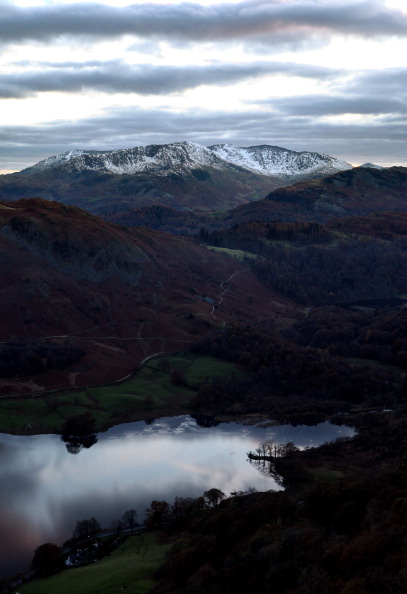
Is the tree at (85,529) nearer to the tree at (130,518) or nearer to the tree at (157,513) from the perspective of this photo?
the tree at (130,518)

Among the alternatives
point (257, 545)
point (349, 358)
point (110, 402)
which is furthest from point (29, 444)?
point (349, 358)

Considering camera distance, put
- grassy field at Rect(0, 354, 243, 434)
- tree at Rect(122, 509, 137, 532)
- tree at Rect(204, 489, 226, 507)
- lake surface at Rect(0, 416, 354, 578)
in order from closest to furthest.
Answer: tree at Rect(122, 509, 137, 532), lake surface at Rect(0, 416, 354, 578), tree at Rect(204, 489, 226, 507), grassy field at Rect(0, 354, 243, 434)

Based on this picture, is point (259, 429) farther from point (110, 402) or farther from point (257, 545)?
point (257, 545)

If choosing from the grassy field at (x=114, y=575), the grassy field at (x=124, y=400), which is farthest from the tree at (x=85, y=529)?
the grassy field at (x=124, y=400)

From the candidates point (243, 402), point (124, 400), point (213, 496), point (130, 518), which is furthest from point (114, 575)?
point (243, 402)

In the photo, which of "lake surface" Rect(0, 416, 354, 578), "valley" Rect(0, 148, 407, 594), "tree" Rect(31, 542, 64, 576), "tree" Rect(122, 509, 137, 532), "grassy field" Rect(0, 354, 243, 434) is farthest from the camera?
"grassy field" Rect(0, 354, 243, 434)

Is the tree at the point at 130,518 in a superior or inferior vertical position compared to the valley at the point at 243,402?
inferior

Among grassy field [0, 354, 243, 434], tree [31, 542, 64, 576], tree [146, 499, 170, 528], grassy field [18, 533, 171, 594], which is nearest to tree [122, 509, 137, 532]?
tree [146, 499, 170, 528]

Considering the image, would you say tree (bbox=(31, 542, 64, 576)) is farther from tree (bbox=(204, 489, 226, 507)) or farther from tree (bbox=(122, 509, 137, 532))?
tree (bbox=(204, 489, 226, 507))
